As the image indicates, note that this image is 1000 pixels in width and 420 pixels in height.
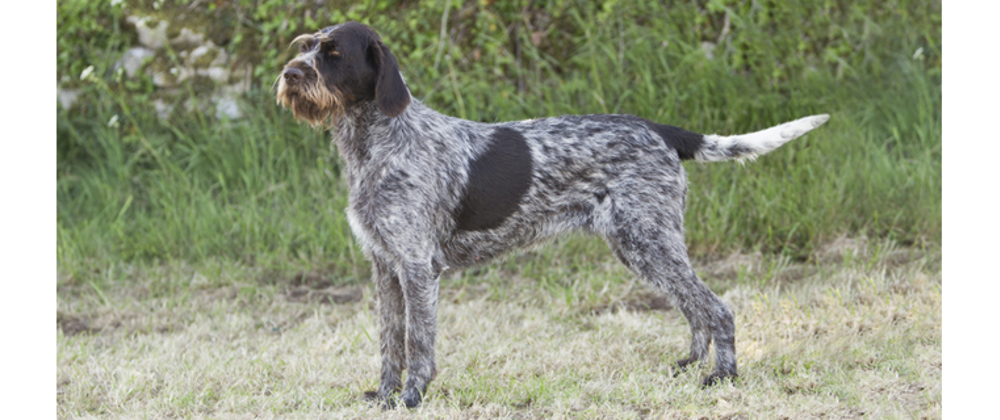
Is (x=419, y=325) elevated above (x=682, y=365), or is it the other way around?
(x=419, y=325)

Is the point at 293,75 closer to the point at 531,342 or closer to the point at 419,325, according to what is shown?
the point at 419,325

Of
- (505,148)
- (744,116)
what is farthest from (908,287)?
(505,148)

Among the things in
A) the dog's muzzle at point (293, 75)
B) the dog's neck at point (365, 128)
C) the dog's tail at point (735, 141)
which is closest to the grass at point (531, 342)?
the dog's tail at point (735, 141)

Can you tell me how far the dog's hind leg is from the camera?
4.17 metres

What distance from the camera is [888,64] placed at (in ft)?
24.6

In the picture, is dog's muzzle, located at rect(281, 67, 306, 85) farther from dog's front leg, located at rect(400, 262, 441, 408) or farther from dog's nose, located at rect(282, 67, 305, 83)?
dog's front leg, located at rect(400, 262, 441, 408)

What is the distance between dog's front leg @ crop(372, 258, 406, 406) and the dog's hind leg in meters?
1.11

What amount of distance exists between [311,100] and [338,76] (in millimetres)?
174

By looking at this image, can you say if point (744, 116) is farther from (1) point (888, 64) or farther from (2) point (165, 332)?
(2) point (165, 332)

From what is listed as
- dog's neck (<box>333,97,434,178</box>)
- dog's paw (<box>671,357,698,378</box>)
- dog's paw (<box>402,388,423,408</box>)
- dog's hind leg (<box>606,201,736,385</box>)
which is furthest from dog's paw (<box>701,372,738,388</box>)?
dog's neck (<box>333,97,434,178</box>)

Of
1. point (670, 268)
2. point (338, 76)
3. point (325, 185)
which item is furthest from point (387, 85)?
point (325, 185)

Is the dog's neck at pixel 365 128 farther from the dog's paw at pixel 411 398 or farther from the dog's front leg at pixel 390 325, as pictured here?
the dog's paw at pixel 411 398

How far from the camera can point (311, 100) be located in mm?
3650

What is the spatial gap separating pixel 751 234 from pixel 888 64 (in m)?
2.51
